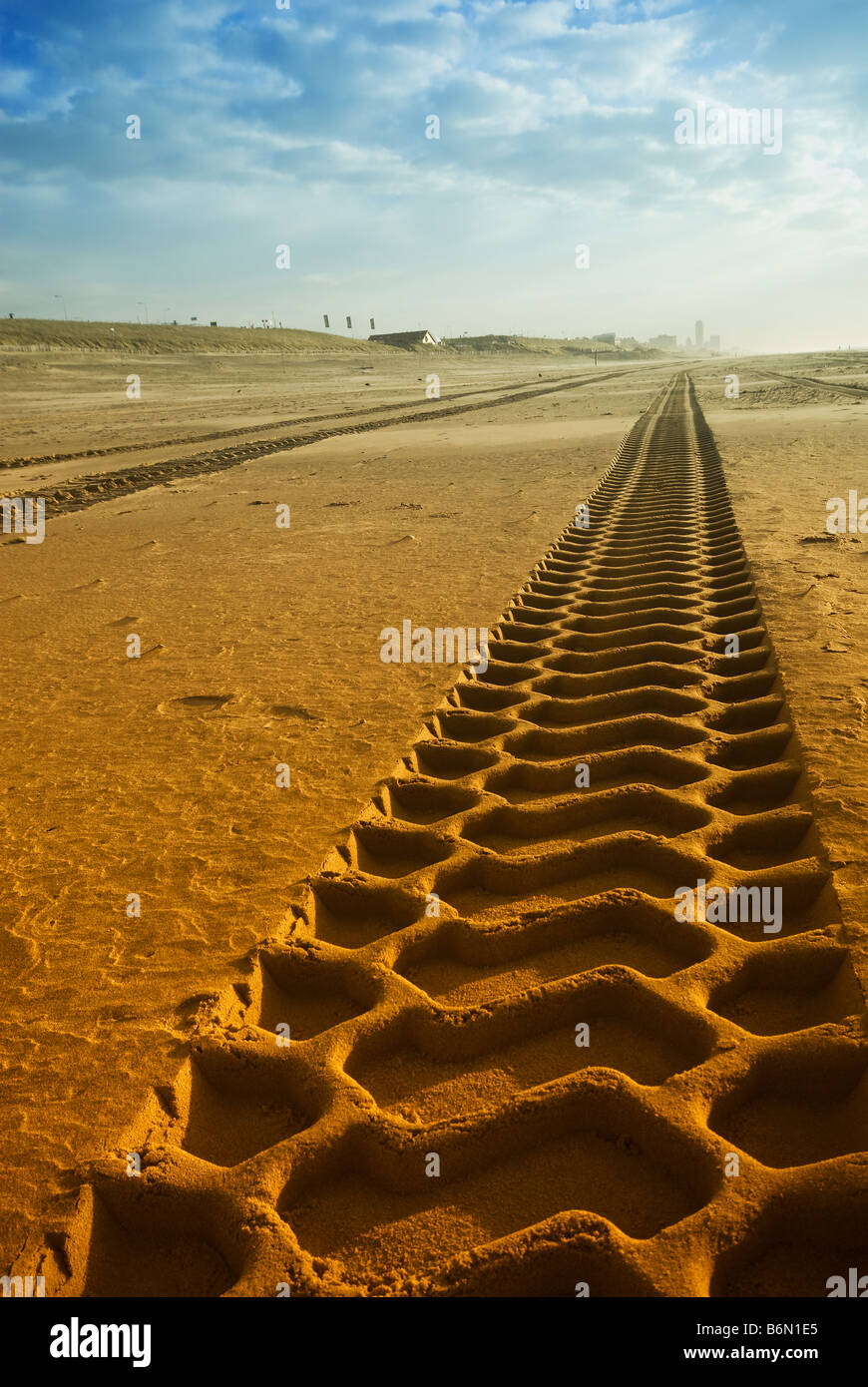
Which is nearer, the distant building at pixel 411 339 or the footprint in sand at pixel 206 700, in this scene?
the footprint in sand at pixel 206 700

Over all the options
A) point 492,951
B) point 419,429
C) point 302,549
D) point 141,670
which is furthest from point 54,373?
point 492,951

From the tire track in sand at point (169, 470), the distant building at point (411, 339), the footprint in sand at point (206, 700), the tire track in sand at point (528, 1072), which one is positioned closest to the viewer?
the tire track in sand at point (528, 1072)

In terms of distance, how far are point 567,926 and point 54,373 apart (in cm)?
4012

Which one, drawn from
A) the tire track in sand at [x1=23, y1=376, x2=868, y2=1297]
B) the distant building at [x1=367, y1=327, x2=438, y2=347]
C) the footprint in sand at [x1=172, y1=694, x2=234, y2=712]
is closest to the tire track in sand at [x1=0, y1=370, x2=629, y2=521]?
the footprint in sand at [x1=172, y1=694, x2=234, y2=712]

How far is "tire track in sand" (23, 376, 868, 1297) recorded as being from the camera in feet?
4.65

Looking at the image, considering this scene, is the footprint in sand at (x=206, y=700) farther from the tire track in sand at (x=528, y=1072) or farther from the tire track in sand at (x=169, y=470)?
the tire track in sand at (x=169, y=470)

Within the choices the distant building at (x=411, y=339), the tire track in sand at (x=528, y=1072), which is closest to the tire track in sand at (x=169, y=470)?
the tire track in sand at (x=528, y=1072)

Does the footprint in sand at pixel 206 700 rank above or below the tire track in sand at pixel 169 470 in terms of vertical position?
below

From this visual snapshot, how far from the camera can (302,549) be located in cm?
705

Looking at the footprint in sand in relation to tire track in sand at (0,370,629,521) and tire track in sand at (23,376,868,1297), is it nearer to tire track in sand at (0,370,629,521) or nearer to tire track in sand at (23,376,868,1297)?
tire track in sand at (23,376,868,1297)

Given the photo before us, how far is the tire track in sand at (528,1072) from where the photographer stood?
4.65 ft

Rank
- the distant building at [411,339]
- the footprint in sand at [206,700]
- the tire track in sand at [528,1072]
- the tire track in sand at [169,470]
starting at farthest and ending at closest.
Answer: the distant building at [411,339] → the tire track in sand at [169,470] → the footprint in sand at [206,700] → the tire track in sand at [528,1072]

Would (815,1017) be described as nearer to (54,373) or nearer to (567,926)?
(567,926)

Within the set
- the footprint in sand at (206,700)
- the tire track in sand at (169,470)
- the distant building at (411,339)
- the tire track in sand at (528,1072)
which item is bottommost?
the tire track in sand at (528,1072)
